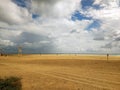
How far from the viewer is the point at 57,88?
38.9 ft

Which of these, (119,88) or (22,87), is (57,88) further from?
(119,88)

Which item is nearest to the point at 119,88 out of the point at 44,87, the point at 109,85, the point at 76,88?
the point at 109,85

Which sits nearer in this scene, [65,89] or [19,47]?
[65,89]

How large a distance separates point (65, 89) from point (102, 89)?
8.54 ft

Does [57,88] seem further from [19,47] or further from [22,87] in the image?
[19,47]

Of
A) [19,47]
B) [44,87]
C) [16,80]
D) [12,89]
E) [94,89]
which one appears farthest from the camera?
[19,47]

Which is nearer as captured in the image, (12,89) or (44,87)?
(12,89)

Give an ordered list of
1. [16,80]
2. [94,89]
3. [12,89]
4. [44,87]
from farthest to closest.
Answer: [16,80] < [44,87] < [94,89] < [12,89]

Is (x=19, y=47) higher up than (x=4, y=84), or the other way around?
(x=19, y=47)

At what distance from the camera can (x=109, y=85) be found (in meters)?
12.3

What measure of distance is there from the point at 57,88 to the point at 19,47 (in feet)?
215

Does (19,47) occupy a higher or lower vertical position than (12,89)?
higher

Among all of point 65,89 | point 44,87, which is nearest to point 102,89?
point 65,89

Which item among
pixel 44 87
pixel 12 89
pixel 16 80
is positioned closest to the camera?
pixel 12 89
